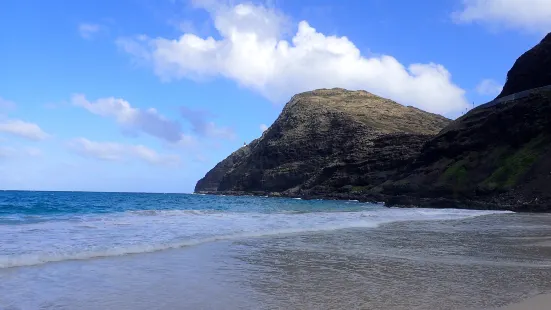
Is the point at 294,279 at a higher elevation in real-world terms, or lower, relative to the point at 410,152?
lower

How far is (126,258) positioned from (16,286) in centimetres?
354

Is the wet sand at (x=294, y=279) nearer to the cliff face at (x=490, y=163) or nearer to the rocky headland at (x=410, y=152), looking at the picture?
the cliff face at (x=490, y=163)

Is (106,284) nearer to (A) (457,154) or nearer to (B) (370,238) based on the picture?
(B) (370,238)

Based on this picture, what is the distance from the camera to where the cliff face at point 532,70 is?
73000 millimetres

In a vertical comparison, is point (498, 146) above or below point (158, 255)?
above

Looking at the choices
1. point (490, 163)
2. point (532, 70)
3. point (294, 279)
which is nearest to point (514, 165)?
point (490, 163)

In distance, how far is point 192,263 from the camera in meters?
11.0

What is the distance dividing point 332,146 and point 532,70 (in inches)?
2440

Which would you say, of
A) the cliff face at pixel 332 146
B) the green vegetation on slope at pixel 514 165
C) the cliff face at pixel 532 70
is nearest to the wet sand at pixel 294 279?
the green vegetation on slope at pixel 514 165

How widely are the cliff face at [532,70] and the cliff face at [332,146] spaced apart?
24.2 meters

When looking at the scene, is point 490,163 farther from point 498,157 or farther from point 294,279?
point 294,279

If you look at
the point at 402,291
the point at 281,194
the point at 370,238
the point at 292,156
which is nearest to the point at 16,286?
the point at 402,291

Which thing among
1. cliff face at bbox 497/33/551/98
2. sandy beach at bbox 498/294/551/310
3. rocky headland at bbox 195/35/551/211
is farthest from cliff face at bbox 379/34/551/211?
sandy beach at bbox 498/294/551/310

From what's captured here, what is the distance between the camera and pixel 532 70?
249ft
